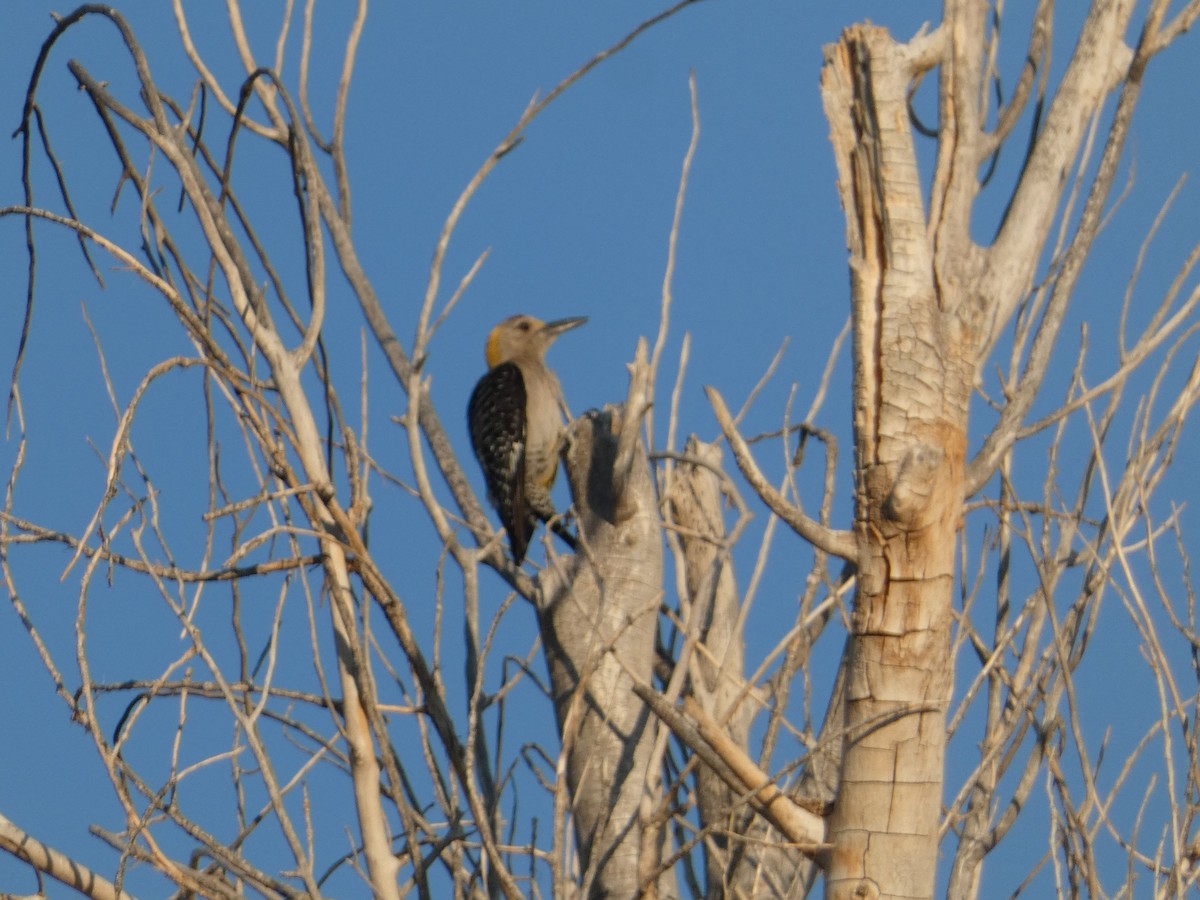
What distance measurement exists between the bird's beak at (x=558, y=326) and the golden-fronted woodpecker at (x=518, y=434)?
0.28 metres

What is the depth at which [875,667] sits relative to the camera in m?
2.61

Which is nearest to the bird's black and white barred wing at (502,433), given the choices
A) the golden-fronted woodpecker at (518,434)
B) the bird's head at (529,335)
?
the golden-fronted woodpecker at (518,434)

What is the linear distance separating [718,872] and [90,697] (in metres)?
1.78

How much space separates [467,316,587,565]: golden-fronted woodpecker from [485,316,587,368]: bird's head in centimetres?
18

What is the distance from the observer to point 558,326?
761 centimetres

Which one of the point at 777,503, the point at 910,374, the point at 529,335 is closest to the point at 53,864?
the point at 777,503

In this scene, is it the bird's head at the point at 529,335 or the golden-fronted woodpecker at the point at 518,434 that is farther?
the bird's head at the point at 529,335

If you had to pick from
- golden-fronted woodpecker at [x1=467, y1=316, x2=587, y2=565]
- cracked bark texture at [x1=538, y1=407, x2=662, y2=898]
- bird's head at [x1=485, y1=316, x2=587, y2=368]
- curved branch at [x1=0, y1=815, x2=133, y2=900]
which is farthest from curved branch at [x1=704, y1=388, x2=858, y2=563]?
bird's head at [x1=485, y1=316, x2=587, y2=368]

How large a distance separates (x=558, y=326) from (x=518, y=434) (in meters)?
0.97

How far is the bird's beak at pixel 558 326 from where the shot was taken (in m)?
7.59

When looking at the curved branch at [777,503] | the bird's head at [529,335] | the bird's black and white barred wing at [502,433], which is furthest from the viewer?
the bird's head at [529,335]

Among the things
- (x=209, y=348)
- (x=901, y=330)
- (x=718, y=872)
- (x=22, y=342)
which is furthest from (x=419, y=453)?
(x=718, y=872)

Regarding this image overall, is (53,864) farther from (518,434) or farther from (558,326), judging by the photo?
(558,326)

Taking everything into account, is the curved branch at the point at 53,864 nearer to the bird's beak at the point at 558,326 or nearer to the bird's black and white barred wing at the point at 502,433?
the bird's black and white barred wing at the point at 502,433
